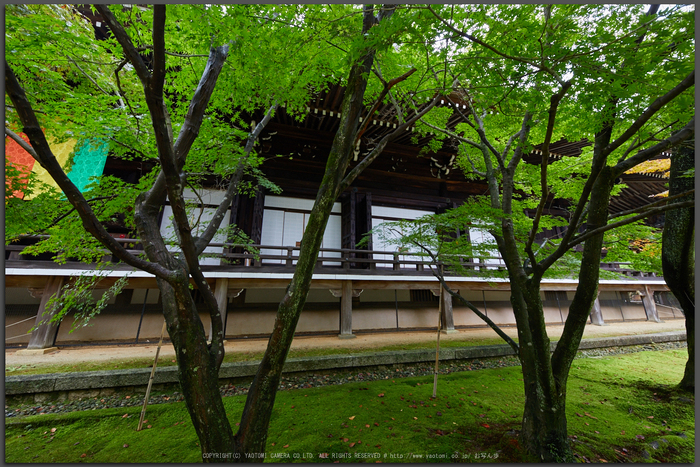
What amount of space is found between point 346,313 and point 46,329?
7135 millimetres

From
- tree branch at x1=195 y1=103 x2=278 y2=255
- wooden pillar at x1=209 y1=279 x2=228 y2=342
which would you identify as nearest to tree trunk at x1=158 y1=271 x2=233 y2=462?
tree branch at x1=195 y1=103 x2=278 y2=255

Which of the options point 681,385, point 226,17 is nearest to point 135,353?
point 226,17

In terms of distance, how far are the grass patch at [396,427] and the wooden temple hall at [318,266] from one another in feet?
9.82

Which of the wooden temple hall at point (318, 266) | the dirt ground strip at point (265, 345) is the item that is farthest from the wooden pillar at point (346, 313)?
the dirt ground strip at point (265, 345)

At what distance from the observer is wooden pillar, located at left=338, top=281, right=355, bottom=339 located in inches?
316

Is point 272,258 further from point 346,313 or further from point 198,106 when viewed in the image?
point 198,106

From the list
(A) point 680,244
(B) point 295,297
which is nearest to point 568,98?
(B) point 295,297

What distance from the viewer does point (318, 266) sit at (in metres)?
8.30

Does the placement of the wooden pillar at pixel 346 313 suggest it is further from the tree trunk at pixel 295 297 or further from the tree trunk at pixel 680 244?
the tree trunk at pixel 680 244

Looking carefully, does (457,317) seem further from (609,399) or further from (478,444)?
(478,444)

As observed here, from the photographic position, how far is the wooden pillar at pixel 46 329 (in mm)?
6238

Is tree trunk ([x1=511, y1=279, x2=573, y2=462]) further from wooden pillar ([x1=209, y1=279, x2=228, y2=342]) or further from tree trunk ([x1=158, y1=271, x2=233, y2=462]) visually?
wooden pillar ([x1=209, y1=279, x2=228, y2=342])

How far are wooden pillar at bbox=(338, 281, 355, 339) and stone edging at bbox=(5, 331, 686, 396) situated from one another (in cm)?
193

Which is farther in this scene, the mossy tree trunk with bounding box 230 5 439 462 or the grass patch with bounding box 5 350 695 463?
the grass patch with bounding box 5 350 695 463
